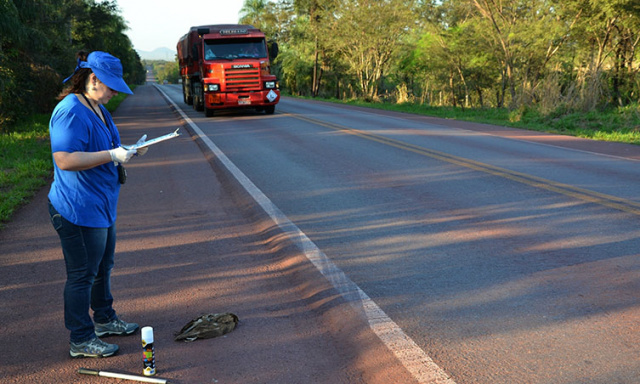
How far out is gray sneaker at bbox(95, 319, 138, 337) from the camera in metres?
3.87

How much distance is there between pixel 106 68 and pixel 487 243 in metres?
3.83

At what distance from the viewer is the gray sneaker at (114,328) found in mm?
3865

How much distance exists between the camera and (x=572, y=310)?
13.3 ft

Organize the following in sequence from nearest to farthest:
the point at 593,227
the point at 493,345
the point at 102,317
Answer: the point at 493,345 → the point at 102,317 → the point at 593,227

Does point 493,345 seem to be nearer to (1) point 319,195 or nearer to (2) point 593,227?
(2) point 593,227

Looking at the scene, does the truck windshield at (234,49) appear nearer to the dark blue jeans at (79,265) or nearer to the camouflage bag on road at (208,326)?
the camouflage bag on road at (208,326)

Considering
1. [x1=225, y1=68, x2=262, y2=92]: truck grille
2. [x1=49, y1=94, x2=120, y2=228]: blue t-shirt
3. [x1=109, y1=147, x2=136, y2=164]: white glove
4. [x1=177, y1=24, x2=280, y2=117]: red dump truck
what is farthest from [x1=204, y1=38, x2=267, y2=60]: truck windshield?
[x1=109, y1=147, x2=136, y2=164]: white glove

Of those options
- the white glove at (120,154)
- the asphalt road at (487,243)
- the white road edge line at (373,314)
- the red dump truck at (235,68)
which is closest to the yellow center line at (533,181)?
the asphalt road at (487,243)

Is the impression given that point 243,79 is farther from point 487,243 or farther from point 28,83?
point 487,243

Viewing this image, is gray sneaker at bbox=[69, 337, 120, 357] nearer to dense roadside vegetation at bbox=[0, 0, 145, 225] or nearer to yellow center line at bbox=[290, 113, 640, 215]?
dense roadside vegetation at bbox=[0, 0, 145, 225]

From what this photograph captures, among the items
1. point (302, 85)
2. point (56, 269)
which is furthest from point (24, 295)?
point (302, 85)

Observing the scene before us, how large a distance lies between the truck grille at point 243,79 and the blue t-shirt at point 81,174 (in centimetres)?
1864

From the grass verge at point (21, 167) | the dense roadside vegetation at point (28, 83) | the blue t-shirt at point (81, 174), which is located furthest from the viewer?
the dense roadside vegetation at point (28, 83)

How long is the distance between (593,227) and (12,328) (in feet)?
17.8
